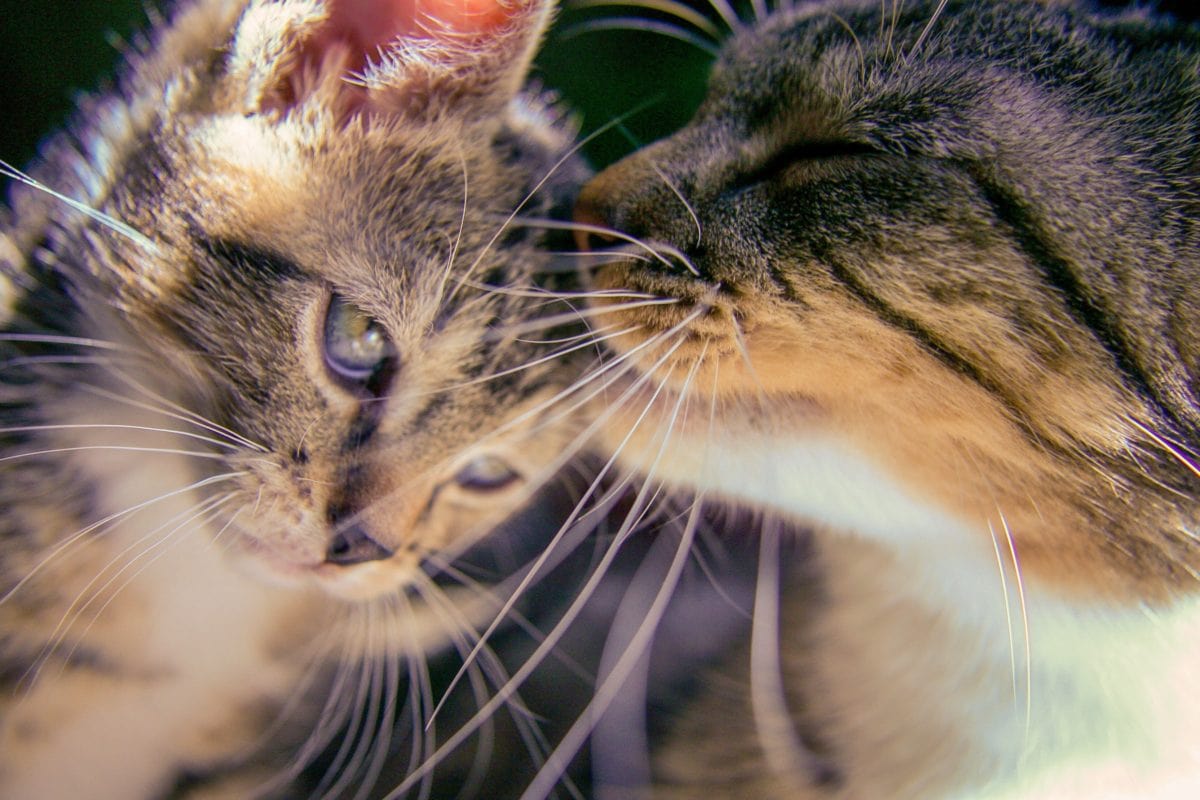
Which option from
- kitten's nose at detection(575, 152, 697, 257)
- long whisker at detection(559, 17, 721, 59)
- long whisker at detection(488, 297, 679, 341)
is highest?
long whisker at detection(559, 17, 721, 59)

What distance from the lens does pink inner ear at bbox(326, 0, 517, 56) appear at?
596 mm

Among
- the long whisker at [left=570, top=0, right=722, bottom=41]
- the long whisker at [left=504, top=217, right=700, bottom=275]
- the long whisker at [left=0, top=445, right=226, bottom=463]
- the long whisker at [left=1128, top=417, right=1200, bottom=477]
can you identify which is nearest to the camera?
the long whisker at [left=1128, top=417, right=1200, bottom=477]

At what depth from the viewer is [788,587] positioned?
0.78m

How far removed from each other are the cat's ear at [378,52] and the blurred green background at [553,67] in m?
0.09

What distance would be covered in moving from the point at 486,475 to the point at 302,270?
0.25m

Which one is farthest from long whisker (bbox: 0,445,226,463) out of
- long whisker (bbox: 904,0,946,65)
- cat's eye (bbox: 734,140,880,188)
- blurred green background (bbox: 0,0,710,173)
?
long whisker (bbox: 904,0,946,65)

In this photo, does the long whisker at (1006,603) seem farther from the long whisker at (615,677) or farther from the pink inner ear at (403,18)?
the pink inner ear at (403,18)

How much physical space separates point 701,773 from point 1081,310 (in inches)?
21.3

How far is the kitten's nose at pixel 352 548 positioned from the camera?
2.06 feet

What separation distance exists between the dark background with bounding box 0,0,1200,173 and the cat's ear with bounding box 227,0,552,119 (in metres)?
0.11

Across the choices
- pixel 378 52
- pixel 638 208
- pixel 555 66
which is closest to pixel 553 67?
pixel 555 66

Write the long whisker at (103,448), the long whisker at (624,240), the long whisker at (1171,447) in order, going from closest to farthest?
the long whisker at (1171,447) → the long whisker at (624,240) → the long whisker at (103,448)


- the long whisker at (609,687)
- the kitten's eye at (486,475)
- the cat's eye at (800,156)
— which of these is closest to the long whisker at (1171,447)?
the cat's eye at (800,156)

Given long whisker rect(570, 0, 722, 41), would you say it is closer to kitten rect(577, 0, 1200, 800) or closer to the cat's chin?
kitten rect(577, 0, 1200, 800)
